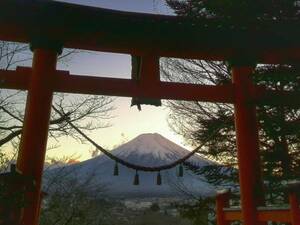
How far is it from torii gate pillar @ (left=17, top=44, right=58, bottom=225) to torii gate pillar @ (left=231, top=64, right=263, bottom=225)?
2583 mm

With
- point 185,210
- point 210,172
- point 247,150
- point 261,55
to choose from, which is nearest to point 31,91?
point 247,150

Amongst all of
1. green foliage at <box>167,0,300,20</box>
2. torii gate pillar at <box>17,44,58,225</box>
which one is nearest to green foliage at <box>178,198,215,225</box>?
torii gate pillar at <box>17,44,58,225</box>

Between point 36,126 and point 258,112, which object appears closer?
point 36,126

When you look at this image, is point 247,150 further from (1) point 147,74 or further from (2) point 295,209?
(1) point 147,74

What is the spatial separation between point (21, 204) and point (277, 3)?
3.67 metres

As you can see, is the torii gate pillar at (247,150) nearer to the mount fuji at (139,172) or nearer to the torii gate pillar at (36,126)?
the torii gate pillar at (36,126)

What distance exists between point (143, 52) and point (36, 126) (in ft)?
6.16

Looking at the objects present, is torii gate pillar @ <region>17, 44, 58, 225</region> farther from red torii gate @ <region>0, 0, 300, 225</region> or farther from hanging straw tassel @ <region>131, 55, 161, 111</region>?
hanging straw tassel @ <region>131, 55, 161, 111</region>

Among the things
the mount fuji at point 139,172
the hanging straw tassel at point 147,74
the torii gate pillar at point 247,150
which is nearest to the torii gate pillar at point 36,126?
the hanging straw tassel at point 147,74

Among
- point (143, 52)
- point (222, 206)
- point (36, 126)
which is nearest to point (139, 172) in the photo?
point (222, 206)

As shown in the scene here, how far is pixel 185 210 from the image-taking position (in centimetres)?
916

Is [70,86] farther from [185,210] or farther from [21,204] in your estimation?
[185,210]

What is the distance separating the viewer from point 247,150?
480 centimetres

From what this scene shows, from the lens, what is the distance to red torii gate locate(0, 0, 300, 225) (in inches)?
174
